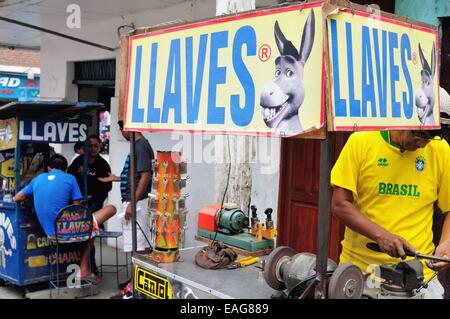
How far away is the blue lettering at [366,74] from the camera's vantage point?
2.19 meters

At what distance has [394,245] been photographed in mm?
2586

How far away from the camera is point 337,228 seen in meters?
5.43

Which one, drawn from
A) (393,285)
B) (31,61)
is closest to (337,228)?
(393,285)

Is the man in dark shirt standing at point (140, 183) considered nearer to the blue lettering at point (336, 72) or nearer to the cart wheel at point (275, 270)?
the cart wheel at point (275, 270)

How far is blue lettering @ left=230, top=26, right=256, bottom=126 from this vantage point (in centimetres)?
234

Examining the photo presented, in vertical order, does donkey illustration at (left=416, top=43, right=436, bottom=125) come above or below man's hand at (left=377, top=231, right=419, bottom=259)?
above

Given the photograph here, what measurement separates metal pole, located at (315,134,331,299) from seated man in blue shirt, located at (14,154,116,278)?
13.3ft

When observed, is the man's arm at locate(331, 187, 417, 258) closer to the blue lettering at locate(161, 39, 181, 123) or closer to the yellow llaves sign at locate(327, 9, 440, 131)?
the yellow llaves sign at locate(327, 9, 440, 131)

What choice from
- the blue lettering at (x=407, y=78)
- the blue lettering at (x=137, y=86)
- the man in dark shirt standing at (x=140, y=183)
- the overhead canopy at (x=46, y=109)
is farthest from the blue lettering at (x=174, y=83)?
the overhead canopy at (x=46, y=109)

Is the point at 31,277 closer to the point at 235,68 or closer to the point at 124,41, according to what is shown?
the point at 124,41

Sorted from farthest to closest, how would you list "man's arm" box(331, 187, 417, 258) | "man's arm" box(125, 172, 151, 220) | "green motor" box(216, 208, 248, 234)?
"man's arm" box(125, 172, 151, 220), "green motor" box(216, 208, 248, 234), "man's arm" box(331, 187, 417, 258)

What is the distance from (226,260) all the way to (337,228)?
258 centimetres

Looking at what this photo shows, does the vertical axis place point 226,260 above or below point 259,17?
below

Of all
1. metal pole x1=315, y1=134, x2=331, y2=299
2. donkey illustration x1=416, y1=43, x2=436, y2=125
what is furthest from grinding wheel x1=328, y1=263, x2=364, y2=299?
donkey illustration x1=416, y1=43, x2=436, y2=125
